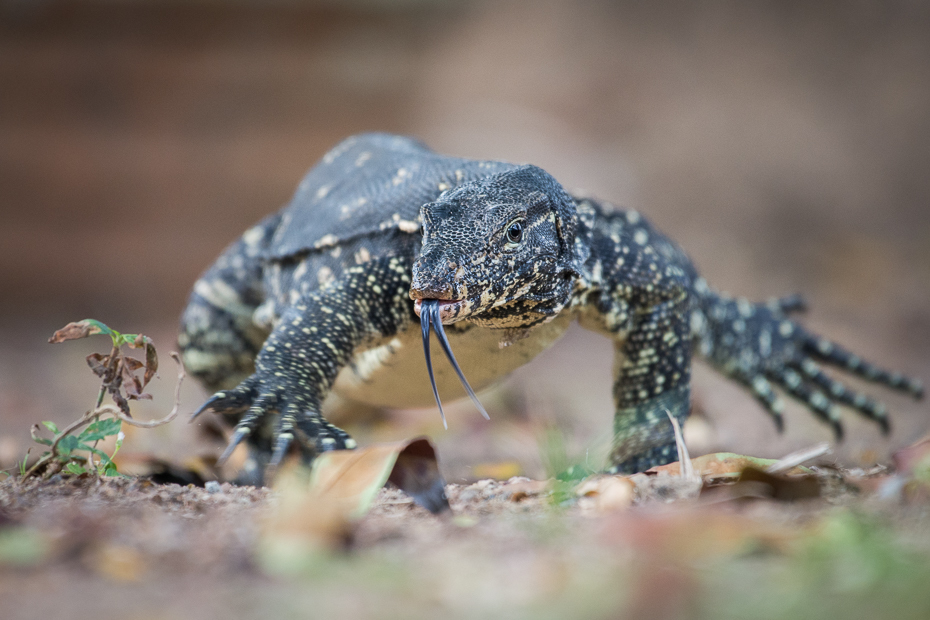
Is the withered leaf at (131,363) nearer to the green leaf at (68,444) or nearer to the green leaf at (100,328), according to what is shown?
the green leaf at (100,328)

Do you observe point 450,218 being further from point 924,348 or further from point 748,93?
point 748,93

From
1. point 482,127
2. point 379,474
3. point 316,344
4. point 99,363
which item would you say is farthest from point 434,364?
point 482,127

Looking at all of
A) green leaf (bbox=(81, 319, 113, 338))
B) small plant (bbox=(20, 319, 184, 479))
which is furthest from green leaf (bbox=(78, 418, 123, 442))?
green leaf (bbox=(81, 319, 113, 338))

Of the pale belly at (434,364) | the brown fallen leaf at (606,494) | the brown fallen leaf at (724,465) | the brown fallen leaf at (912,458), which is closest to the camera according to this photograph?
the brown fallen leaf at (912,458)

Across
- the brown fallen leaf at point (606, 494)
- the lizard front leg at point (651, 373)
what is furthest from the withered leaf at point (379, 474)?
the lizard front leg at point (651, 373)

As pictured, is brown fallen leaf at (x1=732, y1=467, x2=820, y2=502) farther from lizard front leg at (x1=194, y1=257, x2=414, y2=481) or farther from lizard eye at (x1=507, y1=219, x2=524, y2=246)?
lizard front leg at (x1=194, y1=257, x2=414, y2=481)

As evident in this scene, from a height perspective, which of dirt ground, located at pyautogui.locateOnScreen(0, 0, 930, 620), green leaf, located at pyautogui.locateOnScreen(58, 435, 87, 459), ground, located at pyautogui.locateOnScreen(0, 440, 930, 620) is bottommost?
ground, located at pyautogui.locateOnScreen(0, 440, 930, 620)
